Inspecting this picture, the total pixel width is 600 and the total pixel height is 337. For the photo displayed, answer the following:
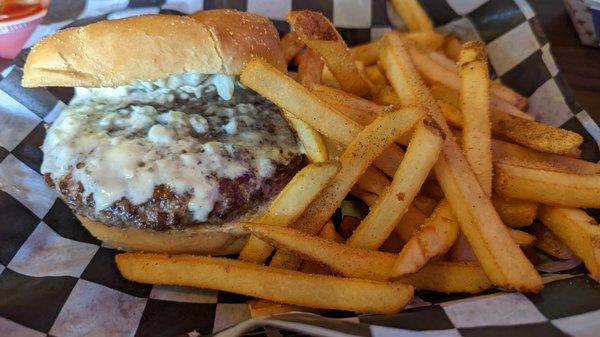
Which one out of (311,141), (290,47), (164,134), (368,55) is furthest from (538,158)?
(164,134)

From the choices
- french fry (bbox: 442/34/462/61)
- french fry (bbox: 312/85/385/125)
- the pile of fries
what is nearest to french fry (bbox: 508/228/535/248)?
the pile of fries

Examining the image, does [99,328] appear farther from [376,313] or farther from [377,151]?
[377,151]

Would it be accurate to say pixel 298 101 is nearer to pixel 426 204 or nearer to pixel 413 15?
pixel 426 204

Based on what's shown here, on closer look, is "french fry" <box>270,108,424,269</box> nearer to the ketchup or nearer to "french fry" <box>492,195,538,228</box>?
"french fry" <box>492,195,538,228</box>

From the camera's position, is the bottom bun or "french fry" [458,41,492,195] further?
the bottom bun

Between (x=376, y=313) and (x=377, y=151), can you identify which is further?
(x=377, y=151)

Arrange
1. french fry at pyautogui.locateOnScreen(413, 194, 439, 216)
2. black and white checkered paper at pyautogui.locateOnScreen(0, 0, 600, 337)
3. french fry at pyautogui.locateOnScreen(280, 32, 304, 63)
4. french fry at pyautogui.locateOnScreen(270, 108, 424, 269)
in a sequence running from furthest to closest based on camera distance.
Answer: french fry at pyautogui.locateOnScreen(280, 32, 304, 63) < french fry at pyautogui.locateOnScreen(413, 194, 439, 216) < french fry at pyautogui.locateOnScreen(270, 108, 424, 269) < black and white checkered paper at pyautogui.locateOnScreen(0, 0, 600, 337)

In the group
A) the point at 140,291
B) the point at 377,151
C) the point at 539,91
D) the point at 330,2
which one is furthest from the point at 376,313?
the point at 330,2
